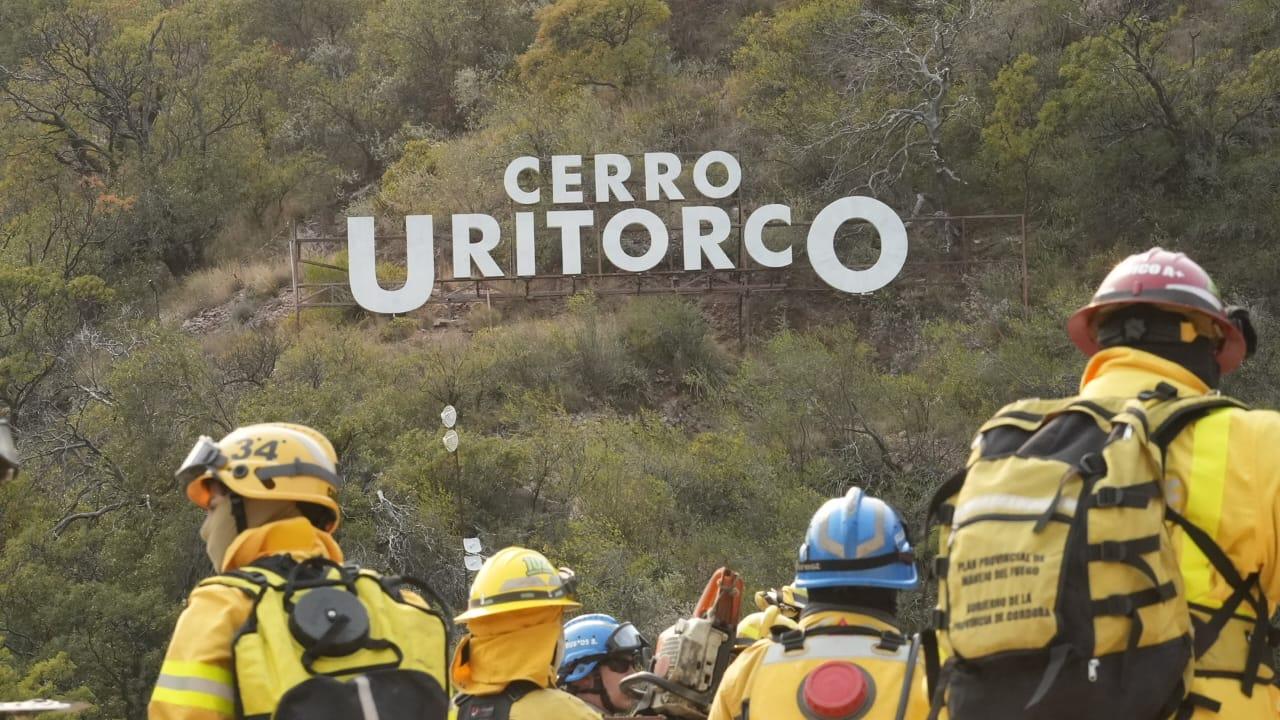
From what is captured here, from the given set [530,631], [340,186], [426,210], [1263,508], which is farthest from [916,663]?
[340,186]

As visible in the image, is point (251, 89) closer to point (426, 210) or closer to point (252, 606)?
point (426, 210)

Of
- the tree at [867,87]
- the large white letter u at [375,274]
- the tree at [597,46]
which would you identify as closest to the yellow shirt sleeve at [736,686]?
the large white letter u at [375,274]

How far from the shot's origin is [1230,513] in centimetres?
346

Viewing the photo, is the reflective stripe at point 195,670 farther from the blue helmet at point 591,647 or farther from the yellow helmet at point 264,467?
the blue helmet at point 591,647

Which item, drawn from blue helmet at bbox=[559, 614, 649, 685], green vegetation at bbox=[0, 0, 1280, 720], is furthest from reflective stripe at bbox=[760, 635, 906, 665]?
green vegetation at bbox=[0, 0, 1280, 720]

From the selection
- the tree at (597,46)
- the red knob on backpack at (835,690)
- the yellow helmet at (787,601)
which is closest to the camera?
the red knob on backpack at (835,690)

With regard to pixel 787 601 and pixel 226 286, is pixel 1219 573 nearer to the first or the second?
pixel 787 601

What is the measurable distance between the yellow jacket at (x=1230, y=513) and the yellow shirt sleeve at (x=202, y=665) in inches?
85.1

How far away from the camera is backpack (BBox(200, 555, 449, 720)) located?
3850 mm

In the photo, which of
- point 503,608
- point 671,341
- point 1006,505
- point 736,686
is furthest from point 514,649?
point 671,341

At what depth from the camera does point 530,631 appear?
5.54 metres

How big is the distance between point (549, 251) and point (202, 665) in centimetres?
3027

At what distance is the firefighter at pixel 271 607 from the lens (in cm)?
384

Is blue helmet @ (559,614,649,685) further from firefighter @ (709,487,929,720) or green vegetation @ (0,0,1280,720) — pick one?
green vegetation @ (0,0,1280,720)
